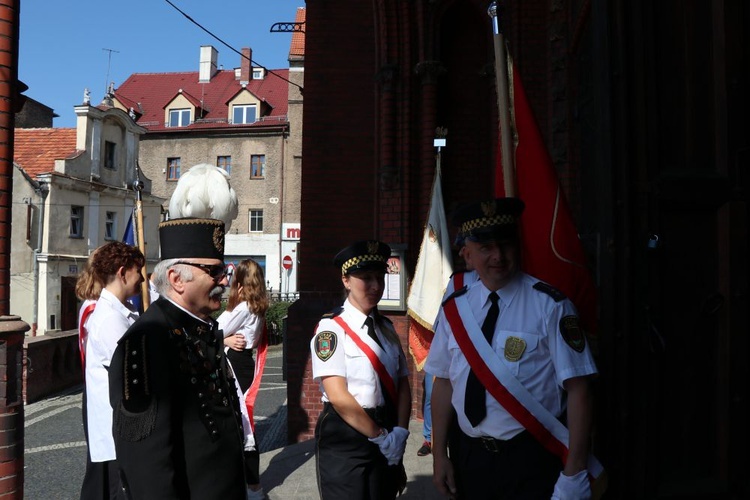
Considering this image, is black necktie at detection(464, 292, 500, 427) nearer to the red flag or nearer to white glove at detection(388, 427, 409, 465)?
the red flag

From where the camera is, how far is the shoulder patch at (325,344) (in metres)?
3.52

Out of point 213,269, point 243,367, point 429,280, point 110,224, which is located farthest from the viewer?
point 110,224

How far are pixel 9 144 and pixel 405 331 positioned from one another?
191 inches

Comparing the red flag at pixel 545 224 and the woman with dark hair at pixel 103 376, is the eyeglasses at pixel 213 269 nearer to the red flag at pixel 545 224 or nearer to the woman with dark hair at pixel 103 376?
the red flag at pixel 545 224

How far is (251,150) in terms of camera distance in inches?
1662

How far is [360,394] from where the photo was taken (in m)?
3.55

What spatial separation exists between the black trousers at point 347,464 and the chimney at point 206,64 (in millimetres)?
46894

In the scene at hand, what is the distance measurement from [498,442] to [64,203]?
30295mm

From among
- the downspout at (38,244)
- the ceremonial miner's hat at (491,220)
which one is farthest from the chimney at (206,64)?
the ceremonial miner's hat at (491,220)

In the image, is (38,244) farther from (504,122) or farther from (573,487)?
(573,487)

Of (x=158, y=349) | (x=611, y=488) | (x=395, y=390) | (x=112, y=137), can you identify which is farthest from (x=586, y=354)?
(x=112, y=137)

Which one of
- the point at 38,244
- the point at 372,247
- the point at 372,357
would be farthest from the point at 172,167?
the point at 372,357

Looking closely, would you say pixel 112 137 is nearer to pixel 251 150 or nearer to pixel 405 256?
pixel 251 150

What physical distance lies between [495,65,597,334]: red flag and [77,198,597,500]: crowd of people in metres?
0.46
